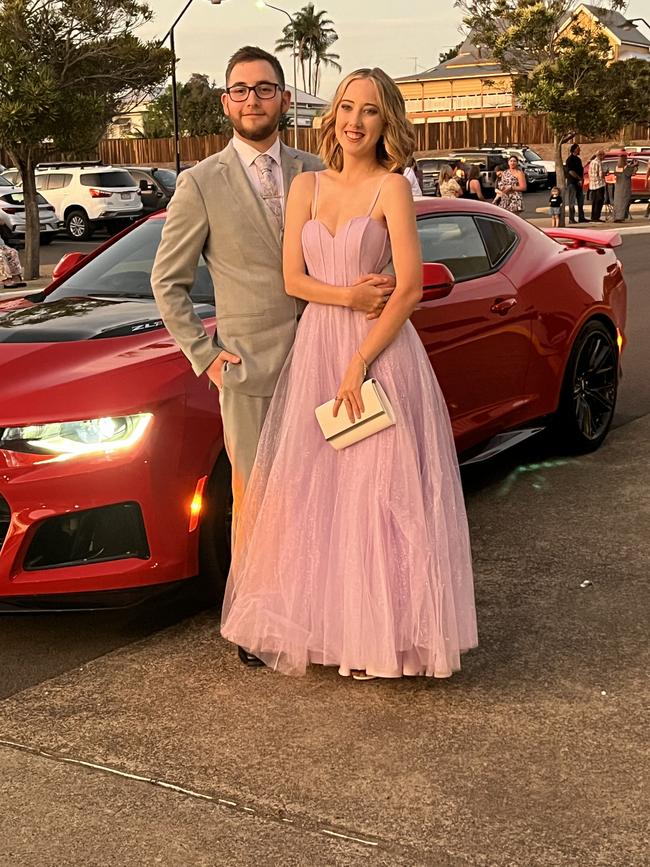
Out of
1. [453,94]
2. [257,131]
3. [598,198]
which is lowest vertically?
[598,198]

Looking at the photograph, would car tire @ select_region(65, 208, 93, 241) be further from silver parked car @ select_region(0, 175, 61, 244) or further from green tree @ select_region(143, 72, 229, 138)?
green tree @ select_region(143, 72, 229, 138)

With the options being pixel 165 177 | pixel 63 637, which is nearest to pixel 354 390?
pixel 63 637

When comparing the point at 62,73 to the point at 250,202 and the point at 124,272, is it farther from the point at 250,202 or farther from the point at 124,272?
the point at 250,202

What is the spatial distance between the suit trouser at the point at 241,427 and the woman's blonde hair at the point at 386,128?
0.80 meters

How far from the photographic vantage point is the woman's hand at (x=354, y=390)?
3627 millimetres

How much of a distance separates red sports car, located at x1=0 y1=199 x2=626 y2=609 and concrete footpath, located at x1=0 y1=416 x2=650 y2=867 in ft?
1.23

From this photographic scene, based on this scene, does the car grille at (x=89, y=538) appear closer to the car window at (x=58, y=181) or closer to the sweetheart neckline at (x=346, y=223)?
the sweetheart neckline at (x=346, y=223)

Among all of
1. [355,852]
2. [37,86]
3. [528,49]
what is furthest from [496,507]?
[528,49]

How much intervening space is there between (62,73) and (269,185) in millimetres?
A: 17245

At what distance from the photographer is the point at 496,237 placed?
607cm

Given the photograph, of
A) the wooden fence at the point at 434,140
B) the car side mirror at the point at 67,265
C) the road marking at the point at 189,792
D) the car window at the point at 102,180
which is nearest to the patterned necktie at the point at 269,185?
the road marking at the point at 189,792

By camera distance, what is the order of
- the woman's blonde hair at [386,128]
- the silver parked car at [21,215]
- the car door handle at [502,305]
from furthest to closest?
the silver parked car at [21,215] → the car door handle at [502,305] → the woman's blonde hair at [386,128]

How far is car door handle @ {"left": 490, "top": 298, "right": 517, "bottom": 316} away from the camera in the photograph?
5.72 meters

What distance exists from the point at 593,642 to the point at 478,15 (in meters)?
31.6
